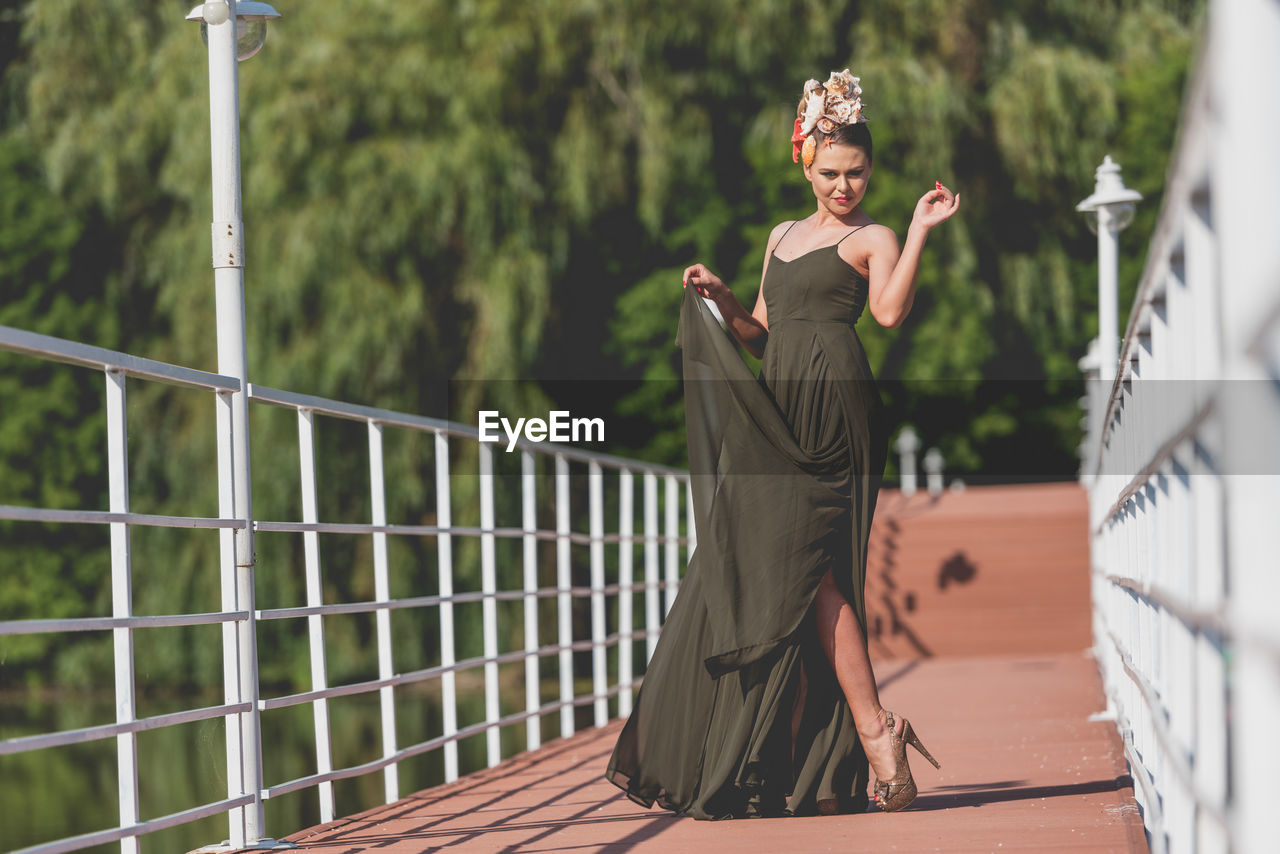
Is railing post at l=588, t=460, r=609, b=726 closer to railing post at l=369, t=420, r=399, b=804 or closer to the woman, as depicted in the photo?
railing post at l=369, t=420, r=399, b=804

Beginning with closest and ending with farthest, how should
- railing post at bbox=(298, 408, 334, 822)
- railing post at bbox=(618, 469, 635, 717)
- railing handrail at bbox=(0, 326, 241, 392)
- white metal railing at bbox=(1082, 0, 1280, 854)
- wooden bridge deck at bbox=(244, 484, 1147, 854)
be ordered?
white metal railing at bbox=(1082, 0, 1280, 854) < railing handrail at bbox=(0, 326, 241, 392) < wooden bridge deck at bbox=(244, 484, 1147, 854) < railing post at bbox=(298, 408, 334, 822) < railing post at bbox=(618, 469, 635, 717)

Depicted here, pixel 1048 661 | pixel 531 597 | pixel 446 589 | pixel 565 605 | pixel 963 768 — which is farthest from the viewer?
pixel 1048 661

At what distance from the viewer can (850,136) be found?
10.8ft

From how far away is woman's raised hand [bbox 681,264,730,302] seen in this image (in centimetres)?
324

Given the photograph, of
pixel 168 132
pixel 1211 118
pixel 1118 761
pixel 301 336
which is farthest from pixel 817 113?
pixel 168 132

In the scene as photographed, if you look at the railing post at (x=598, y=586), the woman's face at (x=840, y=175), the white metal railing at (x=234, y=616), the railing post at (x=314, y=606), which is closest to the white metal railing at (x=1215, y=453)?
the woman's face at (x=840, y=175)

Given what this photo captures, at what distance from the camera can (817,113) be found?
329 cm

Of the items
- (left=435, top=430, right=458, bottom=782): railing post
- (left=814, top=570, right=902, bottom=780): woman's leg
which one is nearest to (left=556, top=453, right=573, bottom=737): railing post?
(left=435, top=430, right=458, bottom=782): railing post

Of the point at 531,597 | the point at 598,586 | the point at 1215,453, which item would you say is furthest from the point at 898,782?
the point at 598,586

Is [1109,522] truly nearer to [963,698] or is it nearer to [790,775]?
[790,775]

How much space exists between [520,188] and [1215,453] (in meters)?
11.7

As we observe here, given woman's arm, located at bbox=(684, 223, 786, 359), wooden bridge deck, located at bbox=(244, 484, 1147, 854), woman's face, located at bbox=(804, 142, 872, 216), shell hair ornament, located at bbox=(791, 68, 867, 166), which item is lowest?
wooden bridge deck, located at bbox=(244, 484, 1147, 854)

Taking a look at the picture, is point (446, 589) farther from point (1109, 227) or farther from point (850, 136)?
point (1109, 227)

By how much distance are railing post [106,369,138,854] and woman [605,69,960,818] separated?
1083mm
